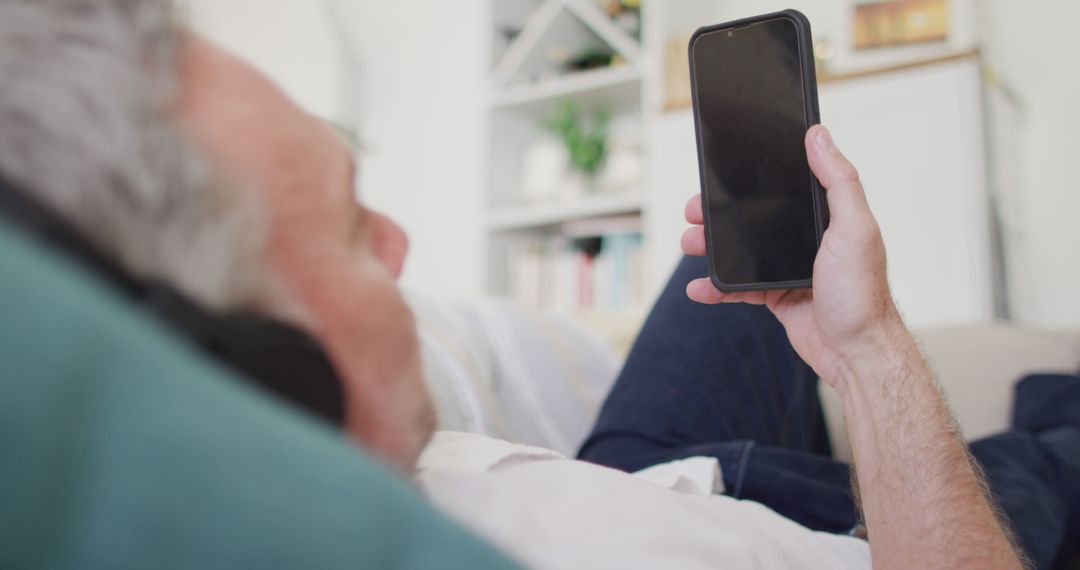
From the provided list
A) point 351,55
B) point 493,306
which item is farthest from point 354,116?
point 493,306

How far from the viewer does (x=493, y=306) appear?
3.84ft

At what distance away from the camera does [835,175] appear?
0.59m

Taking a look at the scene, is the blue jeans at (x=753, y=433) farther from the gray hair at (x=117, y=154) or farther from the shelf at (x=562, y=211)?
the shelf at (x=562, y=211)

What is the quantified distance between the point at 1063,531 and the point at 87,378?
0.91m

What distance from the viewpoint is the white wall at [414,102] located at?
9.16 ft

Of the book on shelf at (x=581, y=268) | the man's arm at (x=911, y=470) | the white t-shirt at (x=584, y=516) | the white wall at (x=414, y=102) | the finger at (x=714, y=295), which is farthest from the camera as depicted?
the white wall at (x=414, y=102)

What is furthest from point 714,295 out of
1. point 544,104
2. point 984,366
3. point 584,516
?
point 544,104

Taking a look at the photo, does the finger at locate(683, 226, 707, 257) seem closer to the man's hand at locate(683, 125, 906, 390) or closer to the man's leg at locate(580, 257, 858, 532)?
the man's hand at locate(683, 125, 906, 390)

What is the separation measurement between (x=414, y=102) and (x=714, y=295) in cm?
250

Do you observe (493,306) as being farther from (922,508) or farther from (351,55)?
(351,55)

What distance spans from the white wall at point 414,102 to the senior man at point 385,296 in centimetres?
205

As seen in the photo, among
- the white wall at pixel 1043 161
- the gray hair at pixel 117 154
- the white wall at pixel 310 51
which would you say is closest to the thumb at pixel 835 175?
the gray hair at pixel 117 154

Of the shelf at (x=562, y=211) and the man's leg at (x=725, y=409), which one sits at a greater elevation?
the shelf at (x=562, y=211)

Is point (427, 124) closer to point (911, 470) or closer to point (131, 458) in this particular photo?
point (911, 470)
